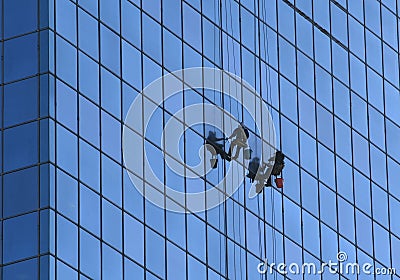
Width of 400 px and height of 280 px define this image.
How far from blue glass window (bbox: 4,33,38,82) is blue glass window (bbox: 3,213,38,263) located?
5.36 m

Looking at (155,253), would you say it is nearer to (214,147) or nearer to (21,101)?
(214,147)

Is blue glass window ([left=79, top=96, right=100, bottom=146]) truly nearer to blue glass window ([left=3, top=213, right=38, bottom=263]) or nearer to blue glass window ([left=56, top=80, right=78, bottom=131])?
blue glass window ([left=56, top=80, right=78, bottom=131])

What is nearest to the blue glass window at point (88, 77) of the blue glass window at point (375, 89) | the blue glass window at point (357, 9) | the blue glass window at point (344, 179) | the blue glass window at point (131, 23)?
the blue glass window at point (131, 23)

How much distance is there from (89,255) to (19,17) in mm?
8987

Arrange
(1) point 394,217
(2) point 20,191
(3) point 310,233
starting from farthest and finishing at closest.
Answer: (1) point 394,217
(3) point 310,233
(2) point 20,191

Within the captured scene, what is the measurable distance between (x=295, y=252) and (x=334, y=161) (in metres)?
6.32

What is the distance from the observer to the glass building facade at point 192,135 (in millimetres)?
86062

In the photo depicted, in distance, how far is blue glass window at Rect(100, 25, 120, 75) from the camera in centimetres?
8962

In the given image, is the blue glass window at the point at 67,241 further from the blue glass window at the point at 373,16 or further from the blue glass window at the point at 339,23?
the blue glass window at the point at 373,16

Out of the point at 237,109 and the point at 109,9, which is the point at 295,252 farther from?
the point at 109,9

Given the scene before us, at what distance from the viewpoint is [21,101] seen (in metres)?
86.9

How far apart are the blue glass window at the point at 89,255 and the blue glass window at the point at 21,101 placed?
4575mm

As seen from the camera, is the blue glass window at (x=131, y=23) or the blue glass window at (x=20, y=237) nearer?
the blue glass window at (x=20, y=237)

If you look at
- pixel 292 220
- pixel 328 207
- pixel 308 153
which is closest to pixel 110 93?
pixel 292 220
